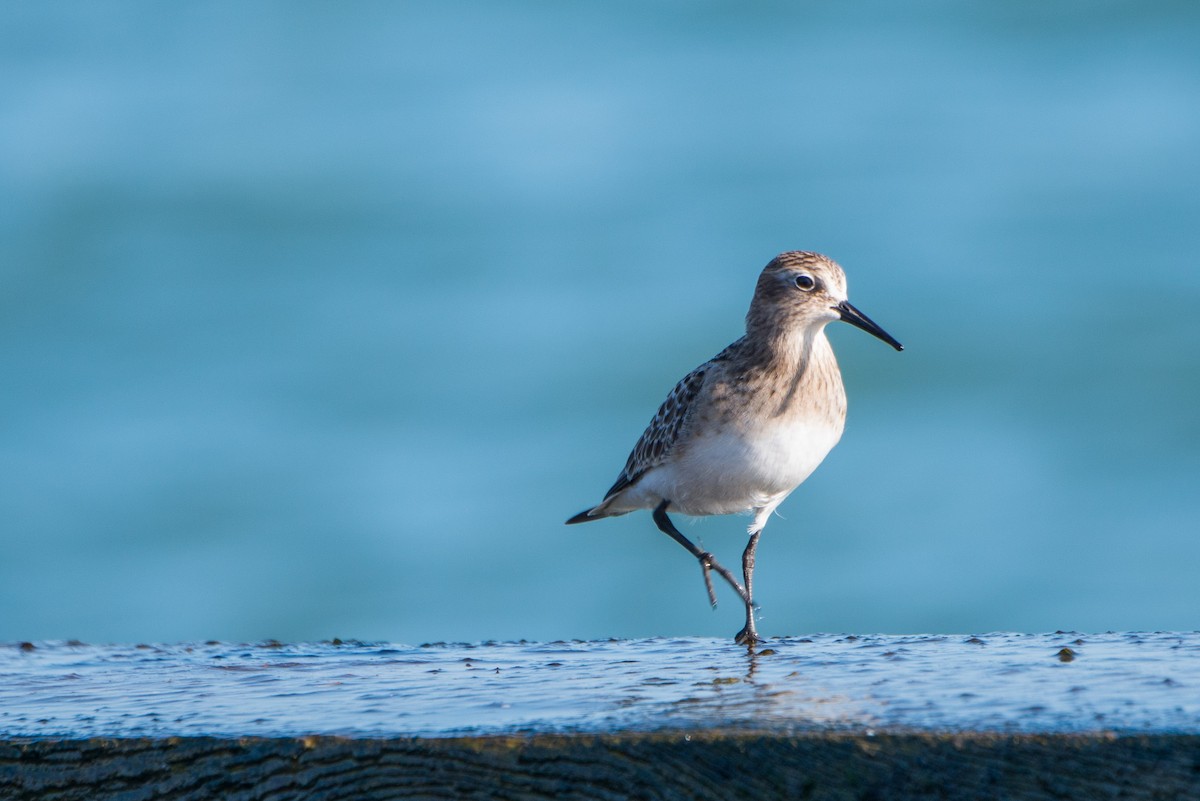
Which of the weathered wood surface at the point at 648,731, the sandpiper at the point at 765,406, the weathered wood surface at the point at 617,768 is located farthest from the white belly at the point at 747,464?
the weathered wood surface at the point at 617,768

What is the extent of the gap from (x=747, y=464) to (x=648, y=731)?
→ 353cm

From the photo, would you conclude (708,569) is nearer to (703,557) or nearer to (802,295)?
(703,557)

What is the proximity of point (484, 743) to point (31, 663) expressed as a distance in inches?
92.8

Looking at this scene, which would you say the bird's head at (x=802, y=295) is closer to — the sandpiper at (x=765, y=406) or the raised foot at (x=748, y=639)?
the sandpiper at (x=765, y=406)

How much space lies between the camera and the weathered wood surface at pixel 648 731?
8.10 ft

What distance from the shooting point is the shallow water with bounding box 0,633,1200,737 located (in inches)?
109

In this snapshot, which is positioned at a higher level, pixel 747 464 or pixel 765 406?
pixel 765 406

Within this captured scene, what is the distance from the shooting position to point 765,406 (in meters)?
6.17

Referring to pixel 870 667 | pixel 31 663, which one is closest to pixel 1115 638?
pixel 870 667

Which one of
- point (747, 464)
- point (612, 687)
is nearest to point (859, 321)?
point (747, 464)

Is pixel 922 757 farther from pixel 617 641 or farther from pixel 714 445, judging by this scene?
pixel 714 445

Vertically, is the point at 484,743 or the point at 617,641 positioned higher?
the point at 617,641

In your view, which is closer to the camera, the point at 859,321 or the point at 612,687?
the point at 612,687

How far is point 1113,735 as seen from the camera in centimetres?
246
